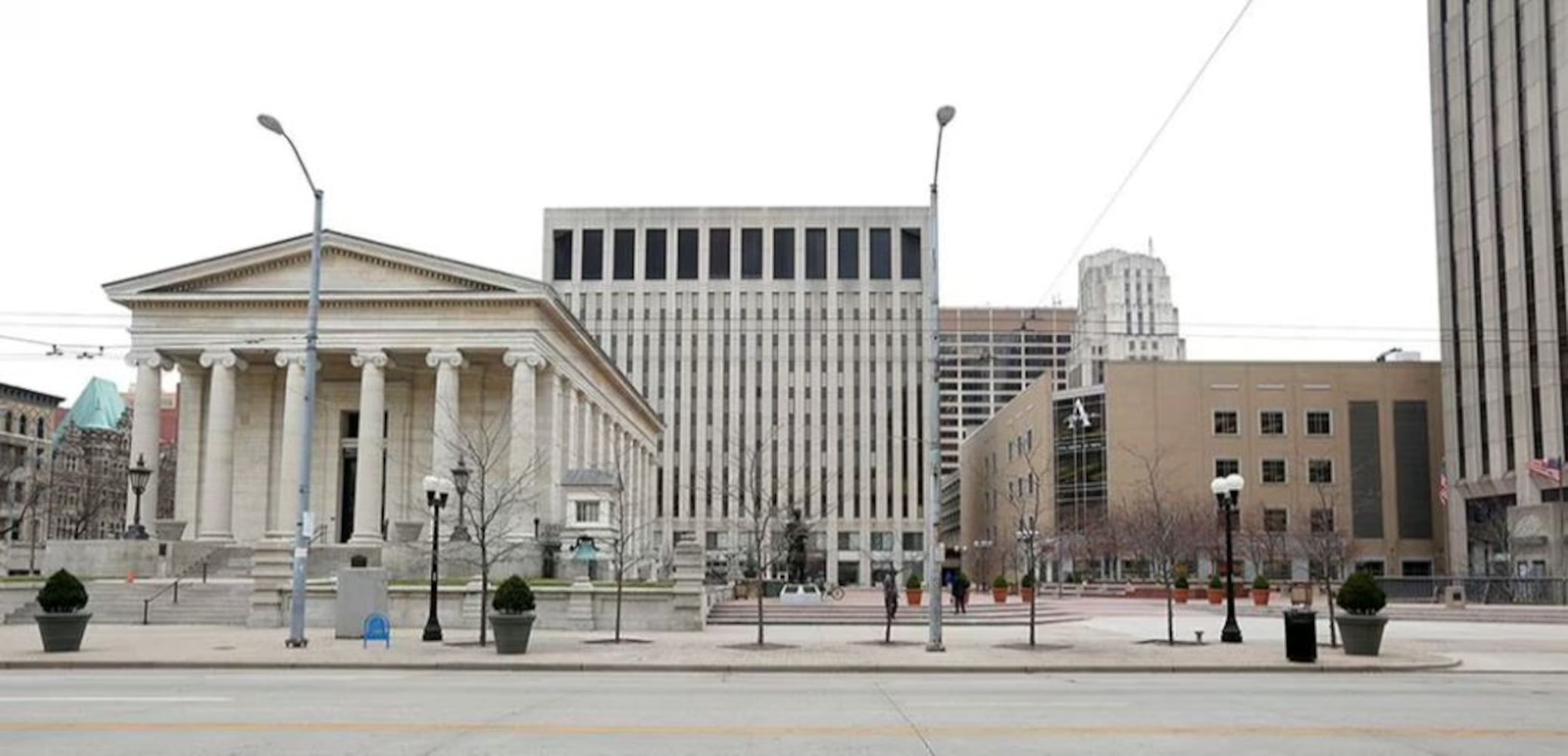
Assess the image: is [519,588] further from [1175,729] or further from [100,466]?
[100,466]

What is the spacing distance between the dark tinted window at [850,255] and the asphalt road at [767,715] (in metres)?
112

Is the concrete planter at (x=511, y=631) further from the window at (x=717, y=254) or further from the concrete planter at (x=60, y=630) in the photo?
the window at (x=717, y=254)

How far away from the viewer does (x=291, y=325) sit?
58.1 metres

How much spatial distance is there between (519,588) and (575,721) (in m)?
13.3

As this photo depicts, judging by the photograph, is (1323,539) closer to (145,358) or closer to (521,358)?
(521,358)

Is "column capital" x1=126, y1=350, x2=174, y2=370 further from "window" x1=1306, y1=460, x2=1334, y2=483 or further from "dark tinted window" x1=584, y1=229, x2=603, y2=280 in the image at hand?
"dark tinted window" x1=584, y1=229, x2=603, y2=280

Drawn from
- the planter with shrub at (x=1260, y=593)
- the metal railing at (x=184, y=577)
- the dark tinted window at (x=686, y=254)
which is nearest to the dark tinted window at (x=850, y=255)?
the dark tinted window at (x=686, y=254)

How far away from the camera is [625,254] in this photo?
137 meters

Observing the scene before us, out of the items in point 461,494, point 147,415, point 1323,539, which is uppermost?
point 147,415

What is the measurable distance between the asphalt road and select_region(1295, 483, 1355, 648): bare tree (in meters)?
41.3

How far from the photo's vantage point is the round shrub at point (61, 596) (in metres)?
27.5

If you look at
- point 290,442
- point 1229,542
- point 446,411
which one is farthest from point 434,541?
point 290,442

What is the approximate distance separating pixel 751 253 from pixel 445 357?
8045 centimetres

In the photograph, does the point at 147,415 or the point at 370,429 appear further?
the point at 147,415
